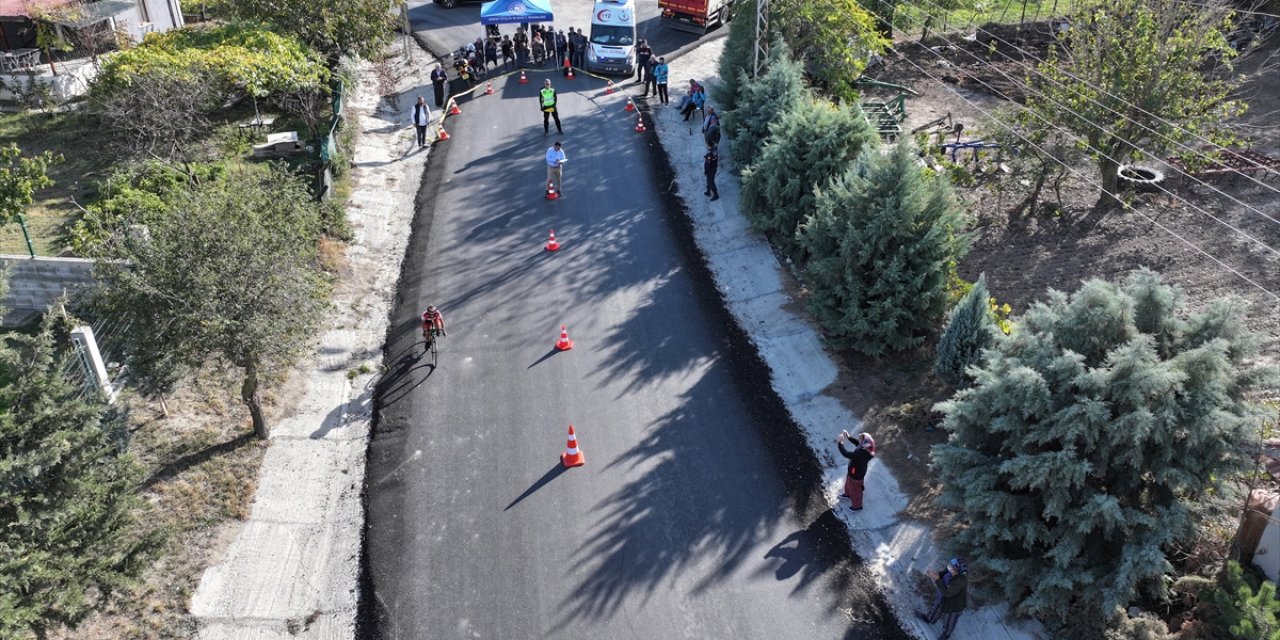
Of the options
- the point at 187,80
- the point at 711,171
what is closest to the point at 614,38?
the point at 711,171

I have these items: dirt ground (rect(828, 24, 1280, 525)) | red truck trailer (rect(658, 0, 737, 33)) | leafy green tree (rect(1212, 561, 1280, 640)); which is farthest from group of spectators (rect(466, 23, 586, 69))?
leafy green tree (rect(1212, 561, 1280, 640))

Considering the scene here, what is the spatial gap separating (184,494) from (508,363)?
5932 mm

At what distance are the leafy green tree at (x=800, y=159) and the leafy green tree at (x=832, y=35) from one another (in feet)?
21.2

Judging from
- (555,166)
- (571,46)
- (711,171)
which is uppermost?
(571,46)

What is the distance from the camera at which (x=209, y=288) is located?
41.4 feet

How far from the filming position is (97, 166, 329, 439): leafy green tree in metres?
12.5

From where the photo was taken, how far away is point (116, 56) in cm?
2336

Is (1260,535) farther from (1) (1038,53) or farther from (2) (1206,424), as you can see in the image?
(1) (1038,53)

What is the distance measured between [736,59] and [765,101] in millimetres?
4264

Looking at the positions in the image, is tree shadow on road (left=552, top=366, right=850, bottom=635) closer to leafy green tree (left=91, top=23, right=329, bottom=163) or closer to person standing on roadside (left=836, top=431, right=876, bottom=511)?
person standing on roadside (left=836, top=431, right=876, bottom=511)

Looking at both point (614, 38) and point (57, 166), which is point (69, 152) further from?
point (614, 38)

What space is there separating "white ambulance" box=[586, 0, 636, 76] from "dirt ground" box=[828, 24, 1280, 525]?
11.3m

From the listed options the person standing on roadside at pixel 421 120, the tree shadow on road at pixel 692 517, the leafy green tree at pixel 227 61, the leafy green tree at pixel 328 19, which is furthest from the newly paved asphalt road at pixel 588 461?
the leafy green tree at pixel 328 19

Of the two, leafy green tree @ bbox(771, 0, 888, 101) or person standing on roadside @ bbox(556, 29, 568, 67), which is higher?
leafy green tree @ bbox(771, 0, 888, 101)
